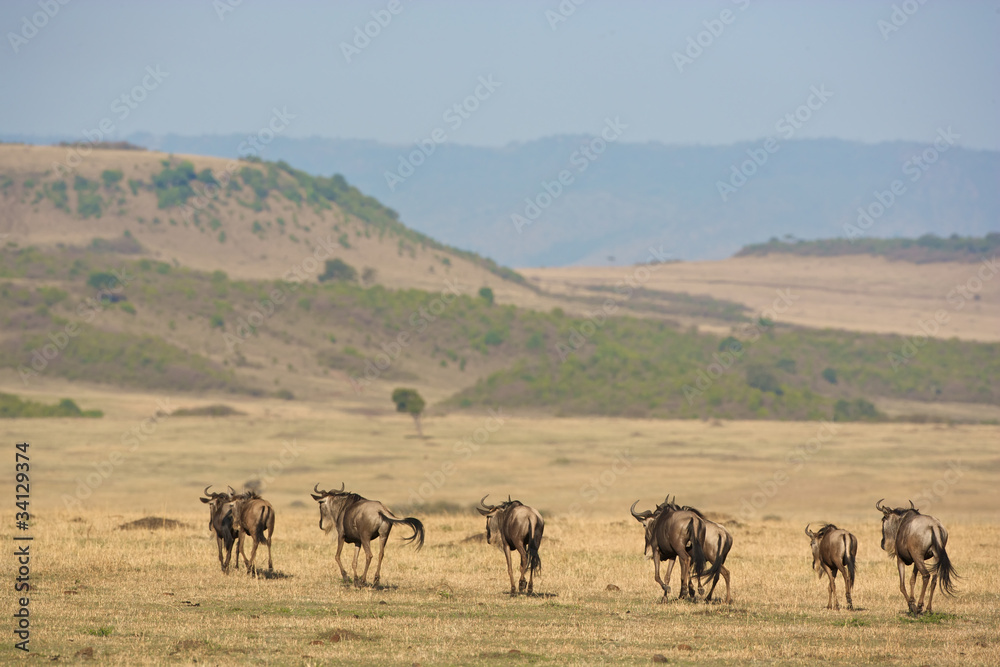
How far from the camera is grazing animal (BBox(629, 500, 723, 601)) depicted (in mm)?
16016

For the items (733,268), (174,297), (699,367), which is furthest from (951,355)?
(733,268)

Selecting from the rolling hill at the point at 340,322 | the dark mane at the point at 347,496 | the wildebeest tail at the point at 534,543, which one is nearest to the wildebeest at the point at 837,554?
the wildebeest tail at the point at 534,543

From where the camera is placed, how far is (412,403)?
6694 centimetres

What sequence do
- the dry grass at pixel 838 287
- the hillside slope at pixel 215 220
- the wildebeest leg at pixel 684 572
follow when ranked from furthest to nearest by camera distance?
the dry grass at pixel 838 287 < the hillside slope at pixel 215 220 < the wildebeest leg at pixel 684 572

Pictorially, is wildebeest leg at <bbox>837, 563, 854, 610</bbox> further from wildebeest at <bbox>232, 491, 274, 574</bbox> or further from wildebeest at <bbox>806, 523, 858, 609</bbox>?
wildebeest at <bbox>232, 491, 274, 574</bbox>

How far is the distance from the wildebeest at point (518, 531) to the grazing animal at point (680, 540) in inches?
59.6

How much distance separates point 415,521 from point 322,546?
636 cm

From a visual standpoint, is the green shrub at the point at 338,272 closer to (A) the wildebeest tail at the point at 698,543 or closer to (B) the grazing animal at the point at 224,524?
(B) the grazing animal at the point at 224,524

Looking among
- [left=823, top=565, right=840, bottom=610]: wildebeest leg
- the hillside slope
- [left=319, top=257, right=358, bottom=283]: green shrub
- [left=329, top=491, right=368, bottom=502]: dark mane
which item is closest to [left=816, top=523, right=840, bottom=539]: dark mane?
[left=823, top=565, right=840, bottom=610]: wildebeest leg

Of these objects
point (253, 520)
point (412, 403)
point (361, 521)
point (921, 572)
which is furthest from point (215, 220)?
point (921, 572)

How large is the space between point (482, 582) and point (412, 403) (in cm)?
4843

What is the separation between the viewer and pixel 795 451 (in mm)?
59469

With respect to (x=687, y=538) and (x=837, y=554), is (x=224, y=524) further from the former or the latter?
(x=837, y=554)

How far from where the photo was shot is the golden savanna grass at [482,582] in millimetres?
12977
